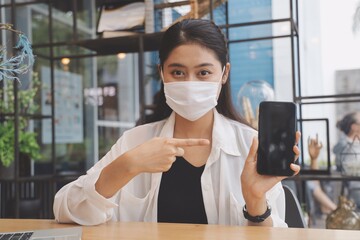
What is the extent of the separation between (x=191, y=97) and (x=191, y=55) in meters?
0.14

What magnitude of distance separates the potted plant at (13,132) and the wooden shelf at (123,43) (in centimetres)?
64

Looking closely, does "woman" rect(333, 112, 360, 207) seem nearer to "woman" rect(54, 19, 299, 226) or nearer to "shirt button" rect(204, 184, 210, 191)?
"woman" rect(54, 19, 299, 226)

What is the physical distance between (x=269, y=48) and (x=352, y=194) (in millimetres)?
1208

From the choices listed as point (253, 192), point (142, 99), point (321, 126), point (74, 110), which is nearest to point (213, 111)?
point (253, 192)

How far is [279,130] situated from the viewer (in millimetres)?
1014

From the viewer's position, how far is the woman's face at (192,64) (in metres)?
1.35

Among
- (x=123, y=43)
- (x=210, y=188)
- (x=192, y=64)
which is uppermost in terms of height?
(x=123, y=43)

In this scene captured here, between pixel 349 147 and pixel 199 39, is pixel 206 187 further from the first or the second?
pixel 349 147

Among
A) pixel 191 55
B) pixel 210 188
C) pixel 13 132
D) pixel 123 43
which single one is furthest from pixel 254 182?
pixel 13 132

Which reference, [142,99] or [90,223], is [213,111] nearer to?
[90,223]

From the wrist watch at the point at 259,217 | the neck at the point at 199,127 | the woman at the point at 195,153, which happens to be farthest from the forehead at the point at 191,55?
the wrist watch at the point at 259,217

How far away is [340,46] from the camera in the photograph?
301 centimetres

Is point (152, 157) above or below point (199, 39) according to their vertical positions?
below

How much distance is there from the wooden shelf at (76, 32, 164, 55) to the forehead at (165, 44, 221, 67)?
135cm
